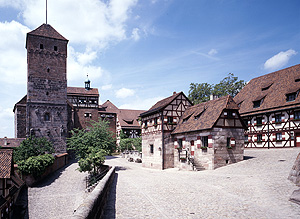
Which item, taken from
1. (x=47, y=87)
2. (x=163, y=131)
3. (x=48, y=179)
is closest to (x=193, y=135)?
(x=163, y=131)

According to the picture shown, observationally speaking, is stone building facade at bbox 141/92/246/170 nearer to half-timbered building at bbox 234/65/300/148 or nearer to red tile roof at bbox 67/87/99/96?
half-timbered building at bbox 234/65/300/148

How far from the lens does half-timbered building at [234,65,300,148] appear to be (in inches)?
985

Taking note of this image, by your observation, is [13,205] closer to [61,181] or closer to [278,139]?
[61,181]

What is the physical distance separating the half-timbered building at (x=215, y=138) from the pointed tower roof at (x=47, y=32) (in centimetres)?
3044

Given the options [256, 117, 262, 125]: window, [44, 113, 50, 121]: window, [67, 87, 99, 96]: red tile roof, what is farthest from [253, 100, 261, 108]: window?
[67, 87, 99, 96]: red tile roof

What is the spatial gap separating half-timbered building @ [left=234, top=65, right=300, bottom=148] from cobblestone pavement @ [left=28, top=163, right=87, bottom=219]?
19407 millimetres

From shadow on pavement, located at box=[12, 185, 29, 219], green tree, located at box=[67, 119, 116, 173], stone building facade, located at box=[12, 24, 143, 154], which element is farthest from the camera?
stone building facade, located at box=[12, 24, 143, 154]

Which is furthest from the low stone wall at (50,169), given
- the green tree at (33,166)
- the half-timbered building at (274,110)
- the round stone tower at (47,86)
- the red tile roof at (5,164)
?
the half-timbered building at (274,110)

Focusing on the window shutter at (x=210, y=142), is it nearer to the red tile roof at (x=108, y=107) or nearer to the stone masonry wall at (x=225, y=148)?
the stone masonry wall at (x=225, y=148)

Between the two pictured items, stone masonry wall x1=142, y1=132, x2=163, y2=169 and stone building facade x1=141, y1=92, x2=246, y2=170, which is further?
stone masonry wall x1=142, y1=132, x2=163, y2=169

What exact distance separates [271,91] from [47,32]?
35276mm

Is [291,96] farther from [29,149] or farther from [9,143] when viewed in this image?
[9,143]

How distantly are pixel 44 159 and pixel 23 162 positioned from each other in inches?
84.0

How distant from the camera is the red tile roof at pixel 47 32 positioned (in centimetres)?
4197
